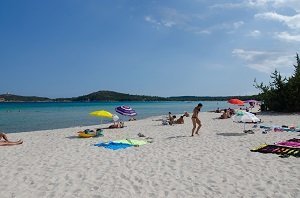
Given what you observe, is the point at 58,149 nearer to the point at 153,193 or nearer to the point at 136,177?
the point at 136,177

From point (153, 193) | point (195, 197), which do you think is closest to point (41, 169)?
point (153, 193)

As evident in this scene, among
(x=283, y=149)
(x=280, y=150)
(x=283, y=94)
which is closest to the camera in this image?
(x=280, y=150)

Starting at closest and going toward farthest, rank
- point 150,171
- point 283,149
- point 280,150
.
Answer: point 150,171
point 280,150
point 283,149

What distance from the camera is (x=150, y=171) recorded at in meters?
8.37

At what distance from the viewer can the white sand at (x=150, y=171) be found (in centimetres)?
666

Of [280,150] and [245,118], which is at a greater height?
[245,118]

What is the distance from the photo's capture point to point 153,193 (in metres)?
6.54

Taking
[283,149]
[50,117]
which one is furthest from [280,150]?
[50,117]

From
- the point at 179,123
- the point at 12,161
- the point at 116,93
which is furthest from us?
the point at 116,93

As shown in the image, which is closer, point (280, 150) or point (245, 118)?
point (280, 150)

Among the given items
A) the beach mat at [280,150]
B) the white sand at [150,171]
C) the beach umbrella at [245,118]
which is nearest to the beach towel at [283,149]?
the beach mat at [280,150]

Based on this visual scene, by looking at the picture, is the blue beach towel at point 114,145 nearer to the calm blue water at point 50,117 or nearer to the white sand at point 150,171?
the white sand at point 150,171

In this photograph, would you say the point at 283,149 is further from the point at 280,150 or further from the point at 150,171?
the point at 150,171

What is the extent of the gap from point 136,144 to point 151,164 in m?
3.41
